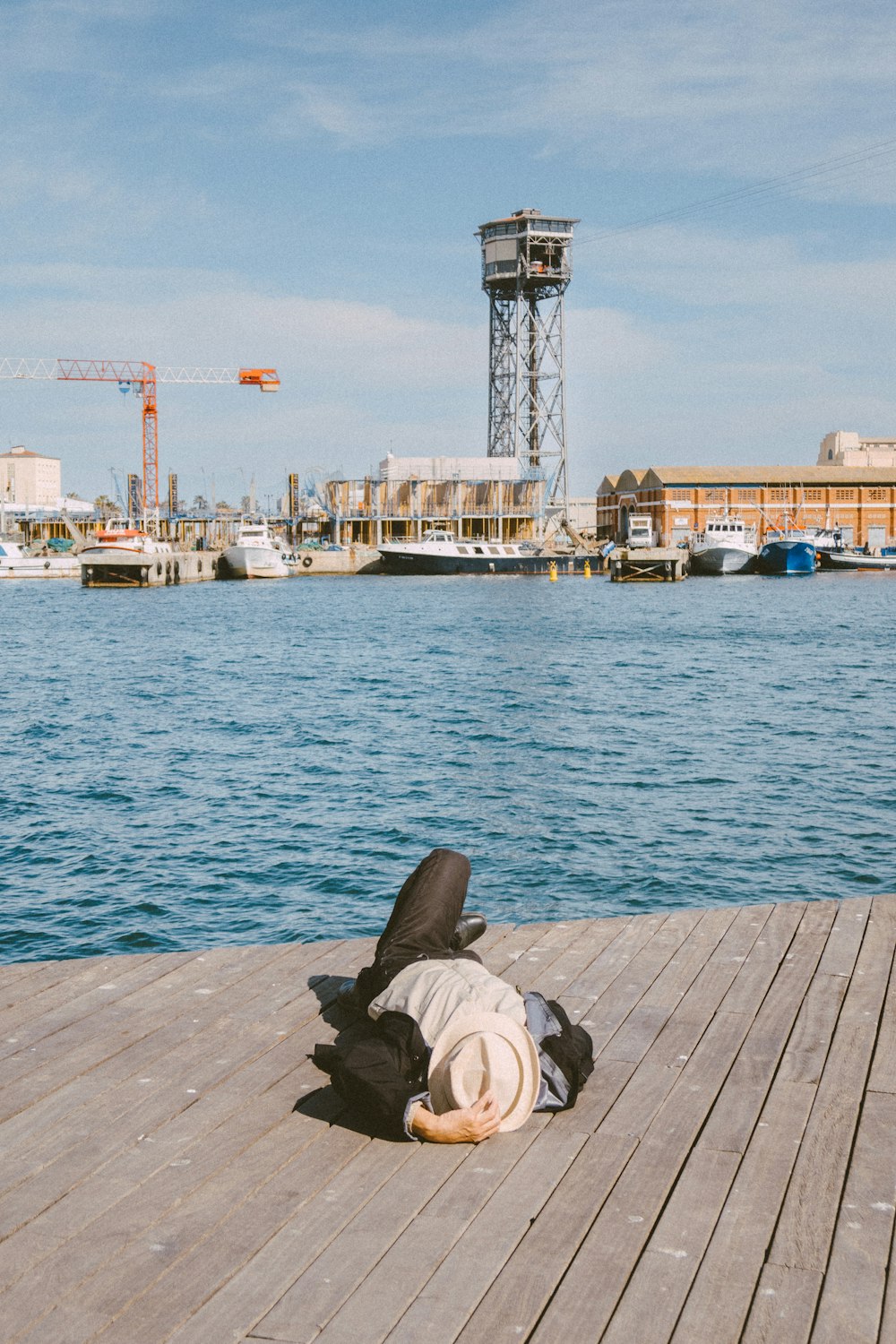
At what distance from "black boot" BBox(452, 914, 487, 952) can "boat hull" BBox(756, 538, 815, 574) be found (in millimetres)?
88688

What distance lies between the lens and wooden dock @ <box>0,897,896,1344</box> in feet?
10.8

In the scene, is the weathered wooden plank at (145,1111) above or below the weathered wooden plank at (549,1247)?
above

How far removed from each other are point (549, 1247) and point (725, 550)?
91180 mm

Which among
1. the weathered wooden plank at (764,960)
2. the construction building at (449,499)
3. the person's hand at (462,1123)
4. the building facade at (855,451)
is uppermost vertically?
the building facade at (855,451)

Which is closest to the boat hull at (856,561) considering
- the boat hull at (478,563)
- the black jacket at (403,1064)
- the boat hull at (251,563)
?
the boat hull at (478,563)

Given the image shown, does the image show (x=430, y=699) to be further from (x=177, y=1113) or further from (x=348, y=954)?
(x=177, y=1113)

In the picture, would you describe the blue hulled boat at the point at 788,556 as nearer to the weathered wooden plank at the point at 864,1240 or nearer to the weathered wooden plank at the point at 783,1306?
the weathered wooden plank at the point at 864,1240

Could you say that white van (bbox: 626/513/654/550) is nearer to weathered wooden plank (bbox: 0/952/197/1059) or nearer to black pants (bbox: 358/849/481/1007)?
weathered wooden plank (bbox: 0/952/197/1059)

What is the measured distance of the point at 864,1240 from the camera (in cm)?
360

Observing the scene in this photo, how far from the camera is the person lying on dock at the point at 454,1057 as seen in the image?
14.0 ft

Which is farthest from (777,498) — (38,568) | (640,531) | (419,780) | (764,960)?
(764,960)

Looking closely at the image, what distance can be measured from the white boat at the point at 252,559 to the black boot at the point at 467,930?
298ft

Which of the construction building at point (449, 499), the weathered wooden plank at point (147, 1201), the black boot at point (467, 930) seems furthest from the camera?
the construction building at point (449, 499)

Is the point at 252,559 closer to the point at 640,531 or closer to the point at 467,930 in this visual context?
the point at 640,531
